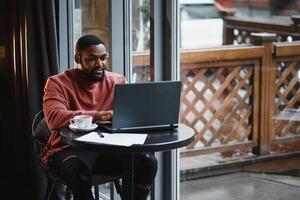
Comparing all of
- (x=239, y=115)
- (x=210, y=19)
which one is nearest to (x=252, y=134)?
(x=239, y=115)

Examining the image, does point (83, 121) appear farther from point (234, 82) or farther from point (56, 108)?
point (234, 82)

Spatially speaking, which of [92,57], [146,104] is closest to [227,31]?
[146,104]

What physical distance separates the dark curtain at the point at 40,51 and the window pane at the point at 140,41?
607mm

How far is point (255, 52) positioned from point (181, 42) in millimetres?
456

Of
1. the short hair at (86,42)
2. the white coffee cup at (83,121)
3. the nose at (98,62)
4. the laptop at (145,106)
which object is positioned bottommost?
the white coffee cup at (83,121)

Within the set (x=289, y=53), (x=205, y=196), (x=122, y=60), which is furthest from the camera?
(x=122, y=60)

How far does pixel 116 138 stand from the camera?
8.03ft

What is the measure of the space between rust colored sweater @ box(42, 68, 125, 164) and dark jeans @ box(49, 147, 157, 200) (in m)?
0.10

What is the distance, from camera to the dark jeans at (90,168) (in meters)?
2.74

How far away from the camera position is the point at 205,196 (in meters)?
3.06

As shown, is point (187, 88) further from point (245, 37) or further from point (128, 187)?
point (128, 187)

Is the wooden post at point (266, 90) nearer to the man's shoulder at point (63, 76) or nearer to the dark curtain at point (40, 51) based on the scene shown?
the man's shoulder at point (63, 76)

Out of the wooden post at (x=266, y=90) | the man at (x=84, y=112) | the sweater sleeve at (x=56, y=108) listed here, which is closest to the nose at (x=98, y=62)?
the man at (x=84, y=112)

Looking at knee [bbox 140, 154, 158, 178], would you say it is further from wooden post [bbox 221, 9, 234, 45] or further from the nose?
wooden post [bbox 221, 9, 234, 45]
